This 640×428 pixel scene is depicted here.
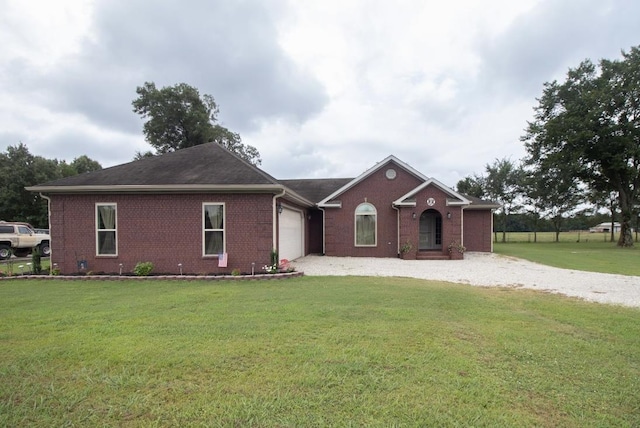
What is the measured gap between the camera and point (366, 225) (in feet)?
55.4

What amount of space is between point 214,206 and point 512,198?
3623cm

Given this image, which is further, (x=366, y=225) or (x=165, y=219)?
(x=366, y=225)

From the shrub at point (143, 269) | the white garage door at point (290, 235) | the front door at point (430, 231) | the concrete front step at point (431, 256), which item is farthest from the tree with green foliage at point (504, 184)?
the shrub at point (143, 269)

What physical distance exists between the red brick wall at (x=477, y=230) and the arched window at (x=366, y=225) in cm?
688

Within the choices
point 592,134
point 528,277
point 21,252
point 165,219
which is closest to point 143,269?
point 165,219

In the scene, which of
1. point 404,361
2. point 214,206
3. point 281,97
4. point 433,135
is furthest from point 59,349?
point 433,135

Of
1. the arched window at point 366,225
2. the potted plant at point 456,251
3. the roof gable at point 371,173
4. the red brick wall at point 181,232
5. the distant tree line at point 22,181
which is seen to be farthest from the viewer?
the distant tree line at point 22,181

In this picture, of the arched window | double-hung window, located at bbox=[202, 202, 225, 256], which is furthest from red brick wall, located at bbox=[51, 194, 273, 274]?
the arched window

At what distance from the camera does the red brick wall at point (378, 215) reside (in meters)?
16.8

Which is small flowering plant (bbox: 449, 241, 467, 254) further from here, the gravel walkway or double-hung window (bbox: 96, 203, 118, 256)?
double-hung window (bbox: 96, 203, 118, 256)

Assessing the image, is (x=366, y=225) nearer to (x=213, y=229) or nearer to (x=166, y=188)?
(x=213, y=229)

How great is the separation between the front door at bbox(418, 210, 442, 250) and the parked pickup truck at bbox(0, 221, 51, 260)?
2105cm

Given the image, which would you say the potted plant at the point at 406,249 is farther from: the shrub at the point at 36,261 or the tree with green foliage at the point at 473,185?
the tree with green foliage at the point at 473,185

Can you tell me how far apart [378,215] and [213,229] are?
9.15 metres
